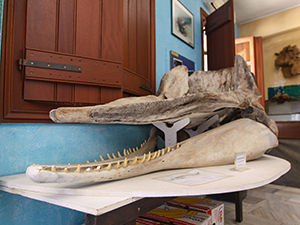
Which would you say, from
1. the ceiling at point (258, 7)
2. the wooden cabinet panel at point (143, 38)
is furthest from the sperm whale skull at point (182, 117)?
the ceiling at point (258, 7)

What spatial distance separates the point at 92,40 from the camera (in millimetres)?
1153

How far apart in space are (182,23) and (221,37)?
2.21 ft

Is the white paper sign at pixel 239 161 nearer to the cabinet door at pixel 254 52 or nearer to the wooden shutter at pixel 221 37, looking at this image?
the wooden shutter at pixel 221 37

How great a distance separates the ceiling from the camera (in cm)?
395

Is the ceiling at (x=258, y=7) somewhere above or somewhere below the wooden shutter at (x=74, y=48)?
above

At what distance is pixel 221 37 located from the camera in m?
2.70

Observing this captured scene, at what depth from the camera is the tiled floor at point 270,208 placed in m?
1.47

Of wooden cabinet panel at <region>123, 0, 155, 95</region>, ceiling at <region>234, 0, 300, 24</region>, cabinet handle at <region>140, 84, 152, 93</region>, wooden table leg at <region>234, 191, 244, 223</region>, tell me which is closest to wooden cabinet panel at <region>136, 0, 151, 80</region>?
wooden cabinet panel at <region>123, 0, 155, 95</region>

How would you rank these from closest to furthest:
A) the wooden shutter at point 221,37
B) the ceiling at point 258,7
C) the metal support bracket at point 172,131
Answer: the metal support bracket at point 172,131
the wooden shutter at point 221,37
the ceiling at point 258,7

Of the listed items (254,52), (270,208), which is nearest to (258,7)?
(254,52)

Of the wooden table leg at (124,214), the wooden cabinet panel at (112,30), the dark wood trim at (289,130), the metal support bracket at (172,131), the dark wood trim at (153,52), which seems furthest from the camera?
the dark wood trim at (289,130)

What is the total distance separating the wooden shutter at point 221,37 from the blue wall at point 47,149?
1754 mm

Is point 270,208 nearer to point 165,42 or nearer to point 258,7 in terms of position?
point 165,42

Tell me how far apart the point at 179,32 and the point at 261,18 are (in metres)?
3.32
